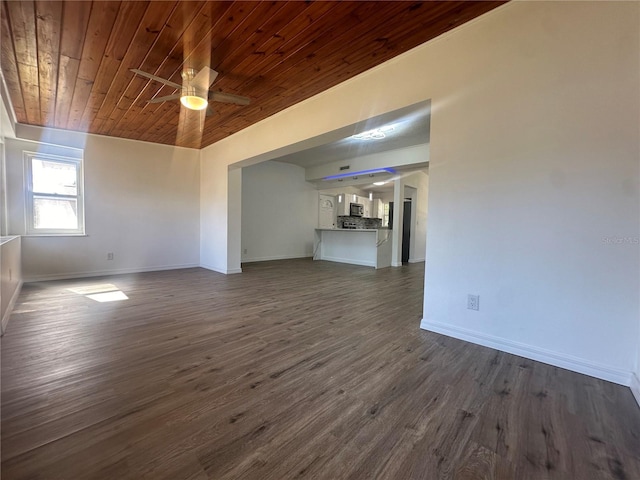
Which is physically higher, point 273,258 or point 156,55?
point 156,55

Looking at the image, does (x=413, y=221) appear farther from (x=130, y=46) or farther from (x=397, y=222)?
(x=130, y=46)

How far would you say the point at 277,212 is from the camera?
7598mm

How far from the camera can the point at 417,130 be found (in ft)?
15.3

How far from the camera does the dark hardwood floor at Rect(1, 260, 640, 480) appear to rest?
113 cm

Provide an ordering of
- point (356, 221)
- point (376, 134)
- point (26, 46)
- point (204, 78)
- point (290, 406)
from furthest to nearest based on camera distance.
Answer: point (356, 221)
point (376, 134)
point (204, 78)
point (26, 46)
point (290, 406)

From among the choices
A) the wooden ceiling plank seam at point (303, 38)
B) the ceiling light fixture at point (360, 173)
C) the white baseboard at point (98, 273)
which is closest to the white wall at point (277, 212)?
the ceiling light fixture at point (360, 173)

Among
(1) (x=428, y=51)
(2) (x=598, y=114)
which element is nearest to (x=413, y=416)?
(2) (x=598, y=114)

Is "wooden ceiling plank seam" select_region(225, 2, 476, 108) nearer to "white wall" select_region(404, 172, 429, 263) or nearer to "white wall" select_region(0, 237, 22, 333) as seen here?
"white wall" select_region(0, 237, 22, 333)

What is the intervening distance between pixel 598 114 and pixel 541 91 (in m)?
0.38

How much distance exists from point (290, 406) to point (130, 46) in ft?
10.2

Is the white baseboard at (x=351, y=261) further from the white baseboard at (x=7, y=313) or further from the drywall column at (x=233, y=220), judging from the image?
the white baseboard at (x=7, y=313)

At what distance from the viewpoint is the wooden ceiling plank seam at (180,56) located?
2.00m

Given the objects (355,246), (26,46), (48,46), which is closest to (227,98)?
(48,46)

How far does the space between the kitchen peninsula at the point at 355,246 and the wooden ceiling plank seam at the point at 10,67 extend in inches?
227
